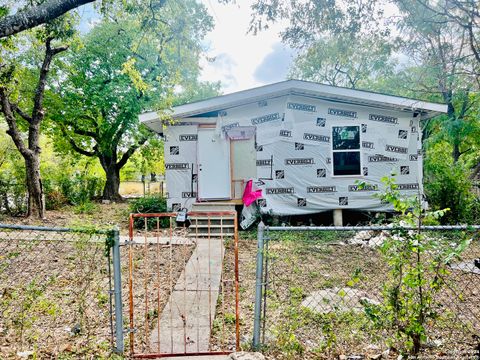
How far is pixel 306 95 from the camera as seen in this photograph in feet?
30.0

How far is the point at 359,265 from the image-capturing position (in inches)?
219

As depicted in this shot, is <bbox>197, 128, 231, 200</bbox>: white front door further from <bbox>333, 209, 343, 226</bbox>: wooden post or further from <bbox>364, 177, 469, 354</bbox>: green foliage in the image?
<bbox>364, 177, 469, 354</bbox>: green foliage

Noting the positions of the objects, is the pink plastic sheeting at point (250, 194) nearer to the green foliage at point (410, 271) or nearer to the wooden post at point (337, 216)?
the wooden post at point (337, 216)

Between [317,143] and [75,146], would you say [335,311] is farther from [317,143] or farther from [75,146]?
[75,146]

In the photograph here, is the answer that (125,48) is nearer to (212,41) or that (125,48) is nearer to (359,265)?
(212,41)

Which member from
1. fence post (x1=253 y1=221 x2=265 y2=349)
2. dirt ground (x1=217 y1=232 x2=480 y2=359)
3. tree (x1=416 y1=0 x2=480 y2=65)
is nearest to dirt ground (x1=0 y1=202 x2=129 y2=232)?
dirt ground (x1=217 y1=232 x2=480 y2=359)

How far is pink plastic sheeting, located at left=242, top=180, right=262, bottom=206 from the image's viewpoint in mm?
9062

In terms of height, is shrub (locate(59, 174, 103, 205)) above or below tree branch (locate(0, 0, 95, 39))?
below

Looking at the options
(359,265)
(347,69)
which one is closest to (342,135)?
(359,265)

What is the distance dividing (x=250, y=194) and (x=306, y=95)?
11.2 ft

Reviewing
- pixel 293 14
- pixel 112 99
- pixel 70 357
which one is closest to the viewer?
pixel 70 357

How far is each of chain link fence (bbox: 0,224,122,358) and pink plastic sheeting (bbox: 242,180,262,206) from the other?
187 inches

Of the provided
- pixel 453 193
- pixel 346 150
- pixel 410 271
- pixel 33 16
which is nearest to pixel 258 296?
pixel 410 271

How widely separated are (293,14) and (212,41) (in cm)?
777
